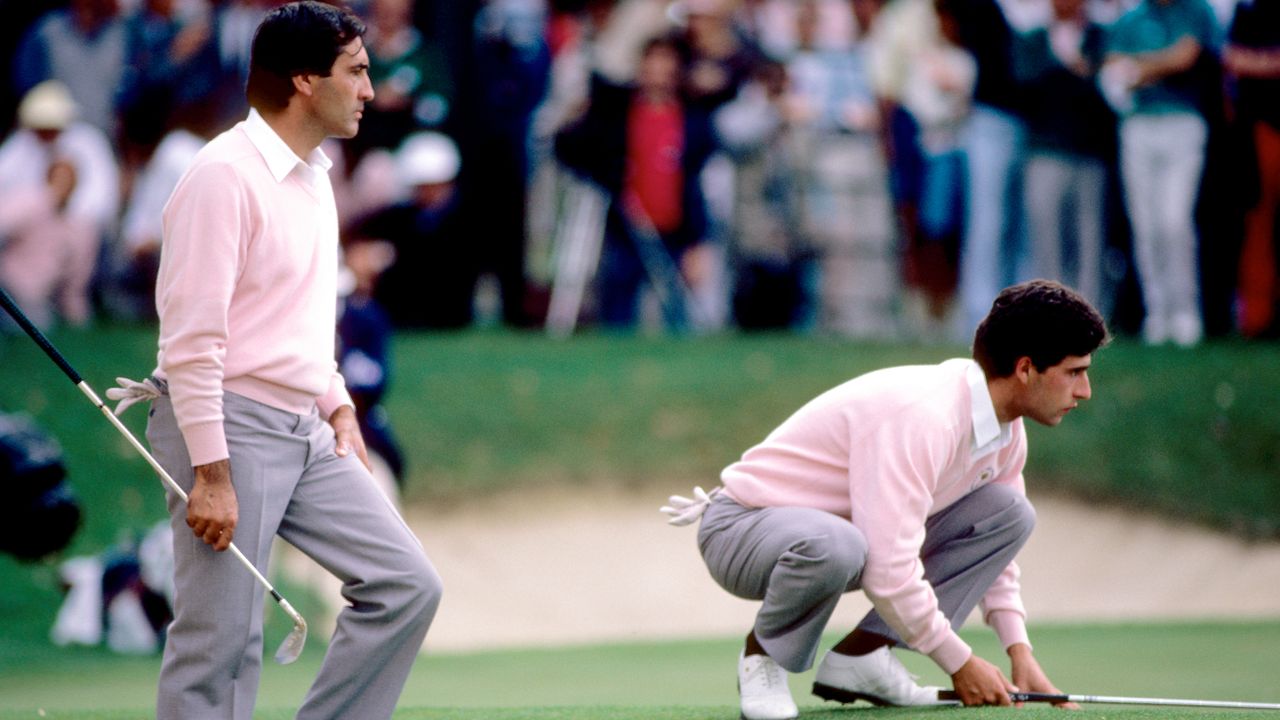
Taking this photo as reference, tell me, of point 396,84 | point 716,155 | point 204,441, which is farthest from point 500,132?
point 204,441

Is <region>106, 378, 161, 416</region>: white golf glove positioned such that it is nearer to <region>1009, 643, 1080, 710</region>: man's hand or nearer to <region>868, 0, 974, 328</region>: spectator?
<region>1009, 643, 1080, 710</region>: man's hand

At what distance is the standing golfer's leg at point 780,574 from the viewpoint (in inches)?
168

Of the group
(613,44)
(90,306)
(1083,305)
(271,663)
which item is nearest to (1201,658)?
(1083,305)

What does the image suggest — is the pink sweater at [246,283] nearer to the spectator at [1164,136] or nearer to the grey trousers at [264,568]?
the grey trousers at [264,568]

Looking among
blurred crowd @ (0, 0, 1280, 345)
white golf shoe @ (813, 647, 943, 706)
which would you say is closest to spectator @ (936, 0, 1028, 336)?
blurred crowd @ (0, 0, 1280, 345)

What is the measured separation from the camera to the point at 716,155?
38.7 feet

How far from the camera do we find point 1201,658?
713 cm

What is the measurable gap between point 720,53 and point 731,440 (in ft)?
8.59

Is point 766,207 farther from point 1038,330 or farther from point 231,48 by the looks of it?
point 1038,330

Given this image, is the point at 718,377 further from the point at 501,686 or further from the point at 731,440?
the point at 501,686

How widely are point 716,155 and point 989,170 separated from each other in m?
1.83

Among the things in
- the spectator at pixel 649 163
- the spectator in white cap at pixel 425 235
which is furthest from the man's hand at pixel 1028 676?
the spectator at pixel 649 163

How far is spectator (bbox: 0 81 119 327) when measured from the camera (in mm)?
11430

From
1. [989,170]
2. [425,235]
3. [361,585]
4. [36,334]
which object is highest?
[36,334]
